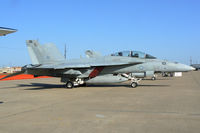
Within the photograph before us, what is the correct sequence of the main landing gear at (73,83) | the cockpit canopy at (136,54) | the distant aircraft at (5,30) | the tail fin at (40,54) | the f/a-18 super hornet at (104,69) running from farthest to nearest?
the tail fin at (40,54) < the main landing gear at (73,83) < the cockpit canopy at (136,54) < the f/a-18 super hornet at (104,69) < the distant aircraft at (5,30)

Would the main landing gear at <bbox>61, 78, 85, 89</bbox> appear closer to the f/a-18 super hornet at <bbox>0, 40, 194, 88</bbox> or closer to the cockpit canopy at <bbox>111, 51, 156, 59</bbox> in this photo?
the f/a-18 super hornet at <bbox>0, 40, 194, 88</bbox>

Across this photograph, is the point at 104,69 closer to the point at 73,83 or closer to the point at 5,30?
the point at 73,83

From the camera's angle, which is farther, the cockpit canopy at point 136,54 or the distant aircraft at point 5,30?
the cockpit canopy at point 136,54

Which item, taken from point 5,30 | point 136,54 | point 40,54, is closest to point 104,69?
point 136,54

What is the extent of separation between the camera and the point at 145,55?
14922mm

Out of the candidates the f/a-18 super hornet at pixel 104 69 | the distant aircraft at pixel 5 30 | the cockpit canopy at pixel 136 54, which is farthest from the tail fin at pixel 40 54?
the distant aircraft at pixel 5 30

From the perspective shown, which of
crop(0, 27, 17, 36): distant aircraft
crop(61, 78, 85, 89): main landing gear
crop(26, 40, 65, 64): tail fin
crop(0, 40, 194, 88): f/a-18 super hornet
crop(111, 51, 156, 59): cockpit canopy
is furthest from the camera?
crop(26, 40, 65, 64): tail fin

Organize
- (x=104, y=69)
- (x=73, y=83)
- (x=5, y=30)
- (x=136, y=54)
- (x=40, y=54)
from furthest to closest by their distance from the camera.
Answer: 1. (x=40, y=54)
2. (x=73, y=83)
3. (x=104, y=69)
4. (x=136, y=54)
5. (x=5, y=30)

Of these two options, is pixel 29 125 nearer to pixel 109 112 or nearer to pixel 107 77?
pixel 109 112

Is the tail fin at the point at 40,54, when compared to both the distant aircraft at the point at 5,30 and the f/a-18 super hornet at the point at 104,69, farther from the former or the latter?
the distant aircraft at the point at 5,30

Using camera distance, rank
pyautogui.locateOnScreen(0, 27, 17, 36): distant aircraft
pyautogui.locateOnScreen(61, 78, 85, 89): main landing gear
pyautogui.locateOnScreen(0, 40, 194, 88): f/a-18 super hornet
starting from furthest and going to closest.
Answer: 1. pyautogui.locateOnScreen(61, 78, 85, 89): main landing gear
2. pyautogui.locateOnScreen(0, 40, 194, 88): f/a-18 super hornet
3. pyautogui.locateOnScreen(0, 27, 17, 36): distant aircraft

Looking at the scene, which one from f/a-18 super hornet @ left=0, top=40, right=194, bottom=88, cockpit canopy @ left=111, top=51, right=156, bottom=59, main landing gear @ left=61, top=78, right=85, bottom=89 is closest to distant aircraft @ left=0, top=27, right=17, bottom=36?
f/a-18 super hornet @ left=0, top=40, right=194, bottom=88

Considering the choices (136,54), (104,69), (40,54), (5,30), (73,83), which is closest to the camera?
(5,30)

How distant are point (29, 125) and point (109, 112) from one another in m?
2.43
